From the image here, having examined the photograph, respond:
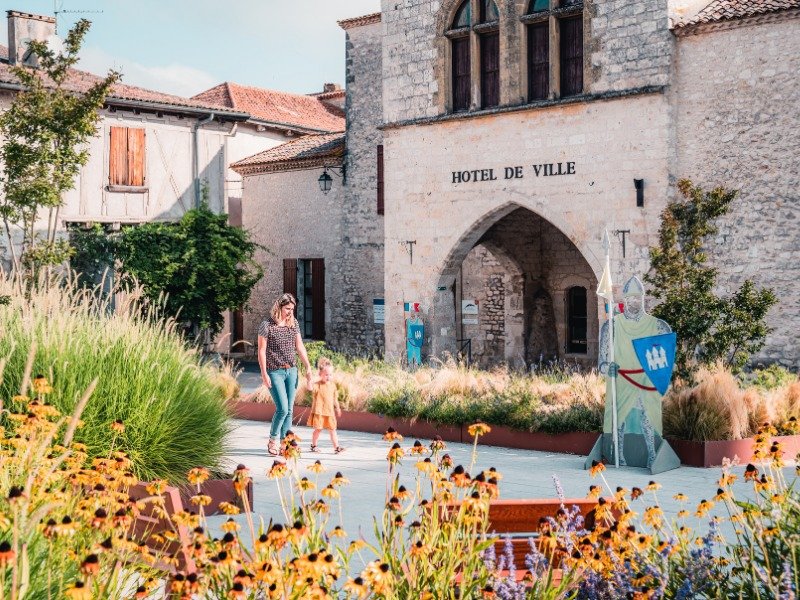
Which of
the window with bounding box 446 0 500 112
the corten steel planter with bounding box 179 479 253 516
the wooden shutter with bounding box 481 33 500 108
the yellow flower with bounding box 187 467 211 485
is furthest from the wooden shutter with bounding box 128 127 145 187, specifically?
the yellow flower with bounding box 187 467 211 485

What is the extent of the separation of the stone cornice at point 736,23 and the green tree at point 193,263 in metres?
9.66

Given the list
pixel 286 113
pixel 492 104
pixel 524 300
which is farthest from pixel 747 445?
pixel 286 113

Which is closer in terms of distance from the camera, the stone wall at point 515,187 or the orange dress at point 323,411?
the orange dress at point 323,411

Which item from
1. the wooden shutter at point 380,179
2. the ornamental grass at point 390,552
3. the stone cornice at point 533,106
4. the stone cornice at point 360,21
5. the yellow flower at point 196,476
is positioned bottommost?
the ornamental grass at point 390,552

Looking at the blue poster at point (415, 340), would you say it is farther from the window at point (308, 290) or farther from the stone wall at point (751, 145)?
the stone wall at point (751, 145)

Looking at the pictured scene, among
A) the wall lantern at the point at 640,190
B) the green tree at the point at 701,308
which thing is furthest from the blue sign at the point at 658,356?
the wall lantern at the point at 640,190

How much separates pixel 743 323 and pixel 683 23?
16.5ft

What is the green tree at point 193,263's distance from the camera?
1978 cm

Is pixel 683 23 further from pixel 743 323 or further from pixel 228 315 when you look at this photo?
pixel 228 315

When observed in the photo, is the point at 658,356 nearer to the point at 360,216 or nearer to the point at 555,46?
the point at 555,46

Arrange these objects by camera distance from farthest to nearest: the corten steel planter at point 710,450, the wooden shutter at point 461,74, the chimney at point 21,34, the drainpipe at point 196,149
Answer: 1. the drainpipe at point 196,149
2. the chimney at point 21,34
3. the wooden shutter at point 461,74
4. the corten steel planter at point 710,450

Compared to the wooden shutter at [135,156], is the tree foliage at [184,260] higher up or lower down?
lower down

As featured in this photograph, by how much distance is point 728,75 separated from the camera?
1495cm

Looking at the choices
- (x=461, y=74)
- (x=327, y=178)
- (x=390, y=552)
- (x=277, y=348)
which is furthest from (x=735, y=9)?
(x=390, y=552)
